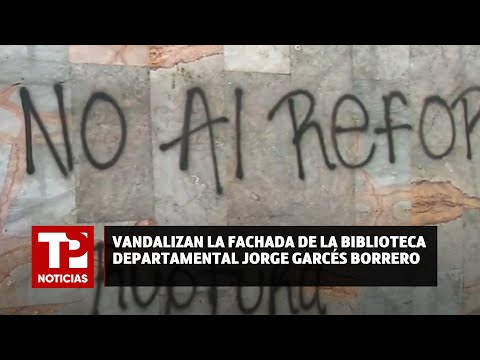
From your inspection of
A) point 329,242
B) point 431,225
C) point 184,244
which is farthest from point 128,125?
point 431,225

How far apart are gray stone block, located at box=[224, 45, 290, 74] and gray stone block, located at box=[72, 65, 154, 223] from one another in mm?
810

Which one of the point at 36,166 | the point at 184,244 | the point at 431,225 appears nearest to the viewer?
the point at 36,166

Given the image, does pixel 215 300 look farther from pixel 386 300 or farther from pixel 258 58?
pixel 258 58

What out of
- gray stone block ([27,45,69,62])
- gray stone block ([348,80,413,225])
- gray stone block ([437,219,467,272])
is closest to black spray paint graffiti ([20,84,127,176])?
gray stone block ([27,45,69,62])

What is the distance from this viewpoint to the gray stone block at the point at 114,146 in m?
4.62

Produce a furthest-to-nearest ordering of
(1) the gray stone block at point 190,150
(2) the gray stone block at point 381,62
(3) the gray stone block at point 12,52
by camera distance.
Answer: (2) the gray stone block at point 381,62, (1) the gray stone block at point 190,150, (3) the gray stone block at point 12,52

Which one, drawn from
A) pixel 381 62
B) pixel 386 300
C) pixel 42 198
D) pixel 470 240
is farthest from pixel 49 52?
pixel 470 240

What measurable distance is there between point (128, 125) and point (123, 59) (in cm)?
60

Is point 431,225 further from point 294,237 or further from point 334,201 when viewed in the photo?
point 294,237

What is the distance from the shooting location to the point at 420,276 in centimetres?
524

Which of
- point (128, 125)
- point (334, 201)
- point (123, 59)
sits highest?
point (123, 59)

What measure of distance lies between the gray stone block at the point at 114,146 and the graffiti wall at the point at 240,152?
12mm

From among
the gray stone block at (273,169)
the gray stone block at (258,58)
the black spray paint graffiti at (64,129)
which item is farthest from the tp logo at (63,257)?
the gray stone block at (258,58)

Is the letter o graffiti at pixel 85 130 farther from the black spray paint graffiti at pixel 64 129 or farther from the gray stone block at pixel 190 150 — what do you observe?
the gray stone block at pixel 190 150
